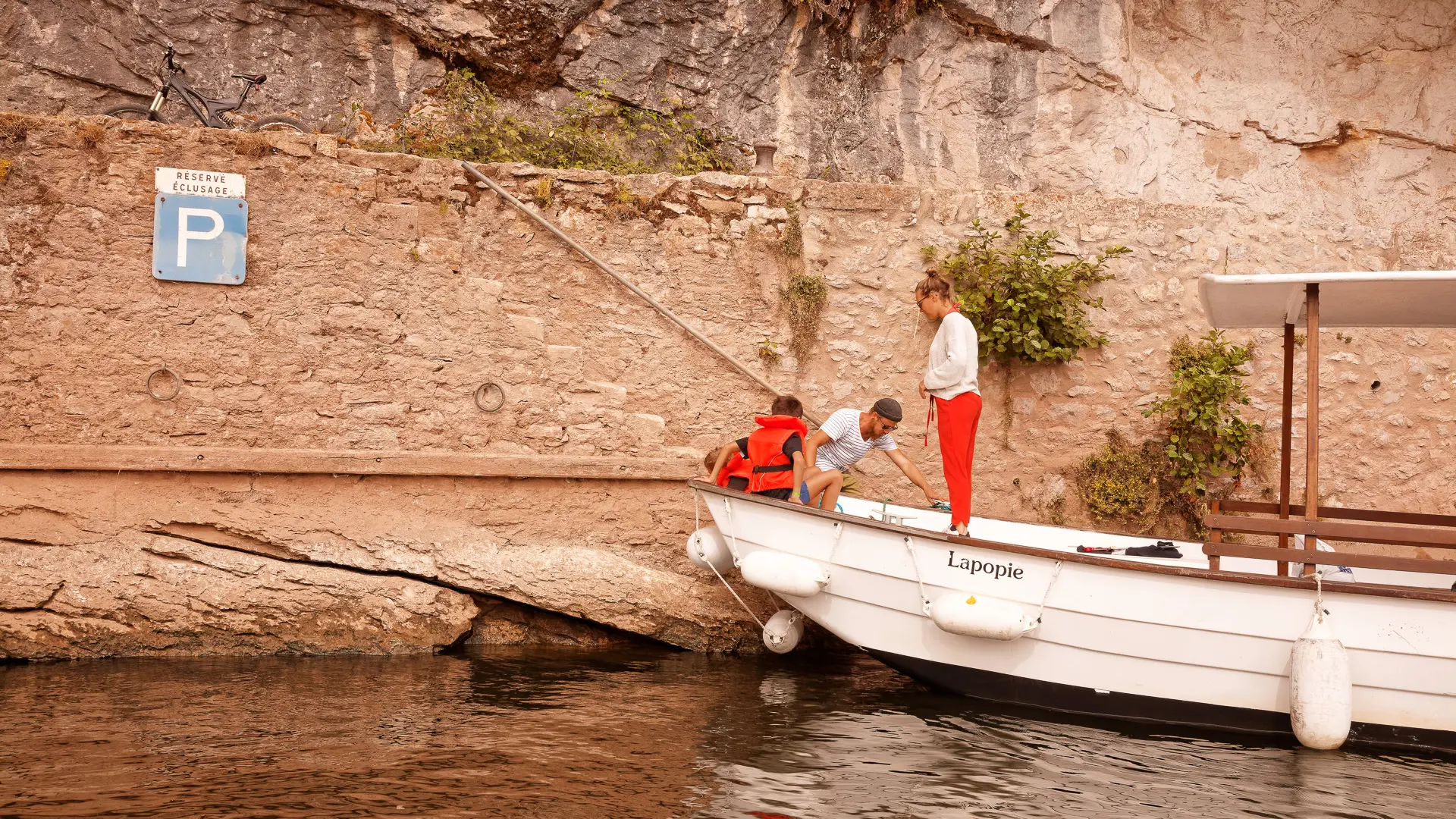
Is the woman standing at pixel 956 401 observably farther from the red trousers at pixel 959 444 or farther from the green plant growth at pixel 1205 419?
the green plant growth at pixel 1205 419

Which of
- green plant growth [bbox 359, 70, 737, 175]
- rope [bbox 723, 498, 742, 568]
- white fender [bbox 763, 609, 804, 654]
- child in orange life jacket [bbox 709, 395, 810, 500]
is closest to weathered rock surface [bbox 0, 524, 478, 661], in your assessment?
rope [bbox 723, 498, 742, 568]

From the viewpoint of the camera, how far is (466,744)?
4.97 meters

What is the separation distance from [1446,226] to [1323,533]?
4559 millimetres

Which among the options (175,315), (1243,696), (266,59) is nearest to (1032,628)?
(1243,696)

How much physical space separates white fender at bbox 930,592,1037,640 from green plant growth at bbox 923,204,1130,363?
2229mm

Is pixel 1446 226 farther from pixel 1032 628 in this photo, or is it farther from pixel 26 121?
pixel 26 121

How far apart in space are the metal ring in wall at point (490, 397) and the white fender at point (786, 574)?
1936mm

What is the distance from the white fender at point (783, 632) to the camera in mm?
6617

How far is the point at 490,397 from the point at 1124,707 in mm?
3960

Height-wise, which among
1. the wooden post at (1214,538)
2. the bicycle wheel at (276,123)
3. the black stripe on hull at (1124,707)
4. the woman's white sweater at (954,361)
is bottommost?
the black stripe on hull at (1124,707)

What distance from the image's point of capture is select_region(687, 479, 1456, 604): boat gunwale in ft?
17.3

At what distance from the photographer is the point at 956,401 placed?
20.3 feet

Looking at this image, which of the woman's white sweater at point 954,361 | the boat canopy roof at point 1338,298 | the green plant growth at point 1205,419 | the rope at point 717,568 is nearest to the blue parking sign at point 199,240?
the rope at point 717,568

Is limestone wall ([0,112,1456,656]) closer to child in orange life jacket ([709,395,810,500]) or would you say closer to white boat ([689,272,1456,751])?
child in orange life jacket ([709,395,810,500])
